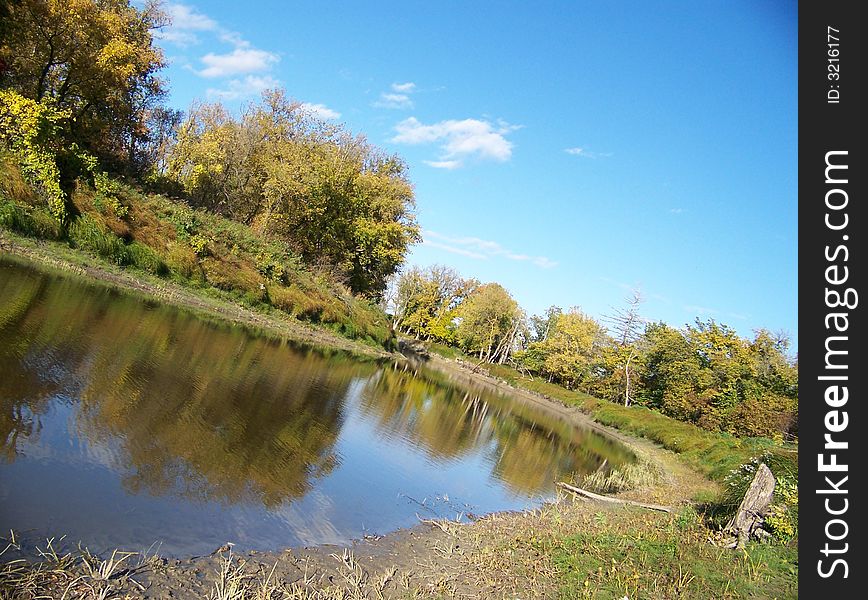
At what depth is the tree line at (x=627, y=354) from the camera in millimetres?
41938

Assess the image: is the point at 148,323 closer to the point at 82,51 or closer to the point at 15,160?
the point at 15,160

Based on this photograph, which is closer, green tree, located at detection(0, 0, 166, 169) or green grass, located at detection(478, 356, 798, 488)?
green grass, located at detection(478, 356, 798, 488)

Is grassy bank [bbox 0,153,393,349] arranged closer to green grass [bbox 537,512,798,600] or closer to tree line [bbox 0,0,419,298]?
tree line [bbox 0,0,419,298]

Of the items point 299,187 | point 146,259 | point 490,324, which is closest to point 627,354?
point 490,324

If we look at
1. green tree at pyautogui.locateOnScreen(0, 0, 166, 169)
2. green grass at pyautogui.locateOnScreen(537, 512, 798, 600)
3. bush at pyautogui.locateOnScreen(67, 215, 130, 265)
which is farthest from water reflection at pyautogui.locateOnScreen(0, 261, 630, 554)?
green tree at pyautogui.locateOnScreen(0, 0, 166, 169)

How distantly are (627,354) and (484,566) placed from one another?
51.4 m

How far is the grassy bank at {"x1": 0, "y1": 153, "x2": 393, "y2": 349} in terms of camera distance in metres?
18.3

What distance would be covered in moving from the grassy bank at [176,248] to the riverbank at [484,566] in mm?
17191

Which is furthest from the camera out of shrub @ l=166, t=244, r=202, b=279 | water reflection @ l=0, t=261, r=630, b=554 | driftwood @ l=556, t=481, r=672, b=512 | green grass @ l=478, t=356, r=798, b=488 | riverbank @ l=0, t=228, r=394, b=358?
shrub @ l=166, t=244, r=202, b=279

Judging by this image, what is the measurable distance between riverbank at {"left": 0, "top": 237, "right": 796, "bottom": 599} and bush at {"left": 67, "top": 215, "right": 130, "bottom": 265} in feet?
58.6

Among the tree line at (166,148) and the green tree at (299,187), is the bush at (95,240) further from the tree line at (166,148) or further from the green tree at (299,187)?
the green tree at (299,187)

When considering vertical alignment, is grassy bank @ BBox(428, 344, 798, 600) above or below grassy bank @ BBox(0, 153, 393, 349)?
below
